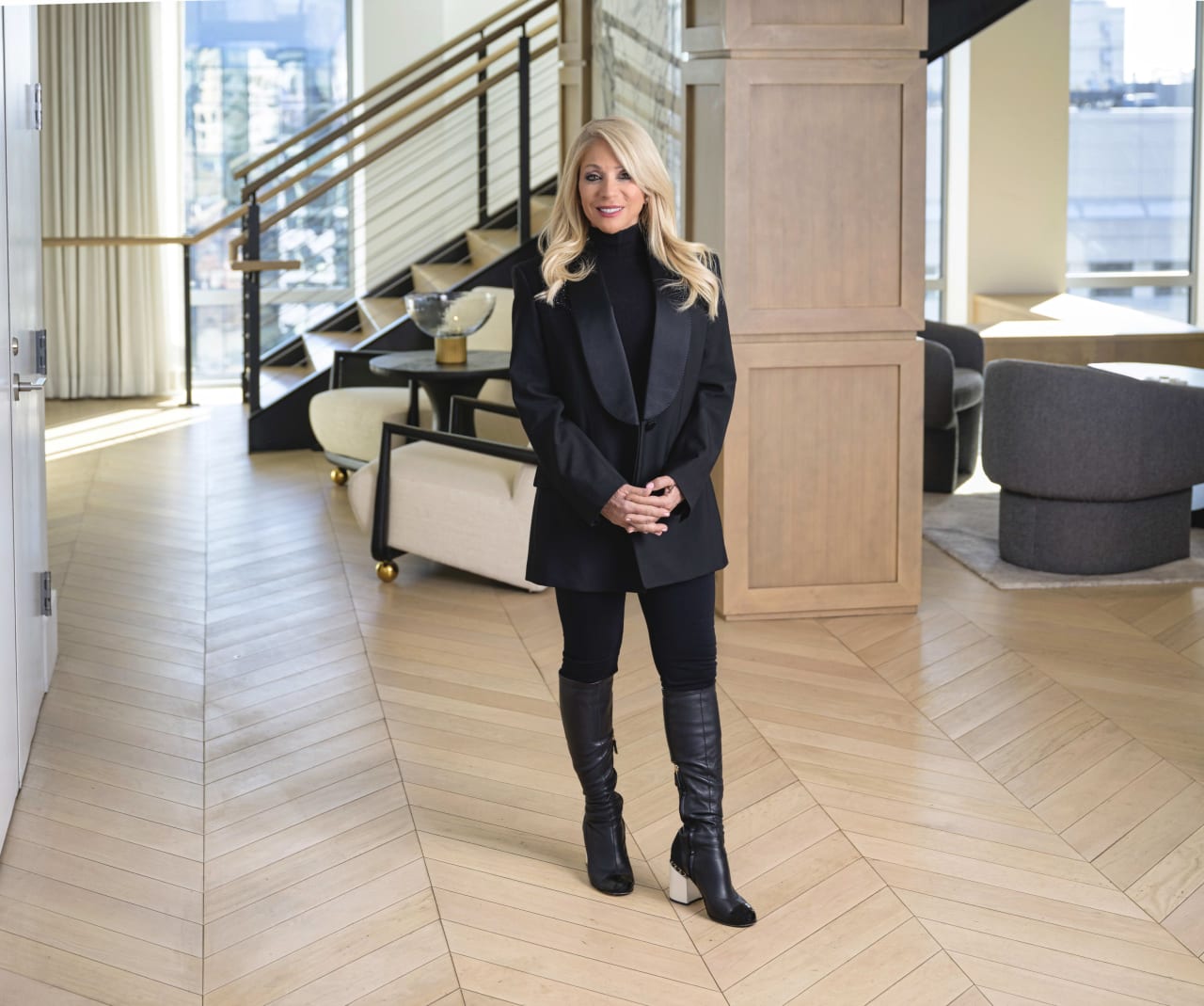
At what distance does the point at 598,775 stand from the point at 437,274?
5940 millimetres

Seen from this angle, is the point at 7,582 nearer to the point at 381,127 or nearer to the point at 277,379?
the point at 381,127

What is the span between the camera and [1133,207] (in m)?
10.3

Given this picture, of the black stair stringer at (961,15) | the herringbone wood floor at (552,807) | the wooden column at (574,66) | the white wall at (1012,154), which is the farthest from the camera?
the white wall at (1012,154)

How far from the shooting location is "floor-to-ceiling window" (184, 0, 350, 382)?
9.34 m

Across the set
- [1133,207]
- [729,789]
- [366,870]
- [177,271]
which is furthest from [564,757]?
[1133,207]

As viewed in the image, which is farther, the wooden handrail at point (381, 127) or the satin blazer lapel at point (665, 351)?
the wooden handrail at point (381, 127)

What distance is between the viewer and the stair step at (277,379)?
25.7 feet

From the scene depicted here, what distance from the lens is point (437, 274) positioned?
8242 millimetres

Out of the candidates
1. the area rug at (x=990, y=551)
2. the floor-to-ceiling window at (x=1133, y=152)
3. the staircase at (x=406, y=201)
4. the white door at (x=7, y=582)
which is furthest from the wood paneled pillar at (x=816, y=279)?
the floor-to-ceiling window at (x=1133, y=152)

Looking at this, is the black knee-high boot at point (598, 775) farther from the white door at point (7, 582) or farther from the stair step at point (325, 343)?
the stair step at point (325, 343)

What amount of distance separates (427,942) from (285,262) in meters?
5.65

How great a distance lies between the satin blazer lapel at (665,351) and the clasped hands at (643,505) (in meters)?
0.12

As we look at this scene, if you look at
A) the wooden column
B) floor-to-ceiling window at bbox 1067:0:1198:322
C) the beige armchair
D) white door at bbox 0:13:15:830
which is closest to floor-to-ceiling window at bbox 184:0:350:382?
the wooden column

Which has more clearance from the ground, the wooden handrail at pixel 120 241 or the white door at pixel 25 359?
the wooden handrail at pixel 120 241
